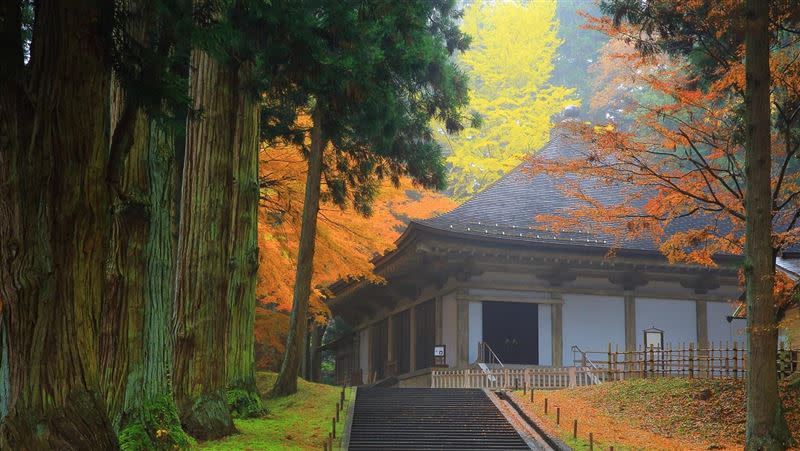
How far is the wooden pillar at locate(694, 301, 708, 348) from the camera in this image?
27.7 metres

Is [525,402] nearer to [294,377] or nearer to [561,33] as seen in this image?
[294,377]

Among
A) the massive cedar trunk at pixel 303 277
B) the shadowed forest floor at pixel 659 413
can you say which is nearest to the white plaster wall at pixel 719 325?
the shadowed forest floor at pixel 659 413

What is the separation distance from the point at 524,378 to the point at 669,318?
790 cm

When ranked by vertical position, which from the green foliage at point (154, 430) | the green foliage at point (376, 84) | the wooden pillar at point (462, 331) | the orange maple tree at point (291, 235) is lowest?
the green foliage at point (154, 430)

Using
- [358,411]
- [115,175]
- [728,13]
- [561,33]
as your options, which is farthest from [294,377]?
[561,33]

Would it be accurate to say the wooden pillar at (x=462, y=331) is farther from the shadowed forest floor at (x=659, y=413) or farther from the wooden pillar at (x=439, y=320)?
the shadowed forest floor at (x=659, y=413)

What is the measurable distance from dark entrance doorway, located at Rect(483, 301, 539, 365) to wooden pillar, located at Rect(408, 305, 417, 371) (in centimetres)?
→ 360

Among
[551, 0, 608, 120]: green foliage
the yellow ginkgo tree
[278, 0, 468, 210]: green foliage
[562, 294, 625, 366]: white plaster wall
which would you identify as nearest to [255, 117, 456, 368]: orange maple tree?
[278, 0, 468, 210]: green foliage

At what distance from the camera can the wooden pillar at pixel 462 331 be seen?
84.6 feet

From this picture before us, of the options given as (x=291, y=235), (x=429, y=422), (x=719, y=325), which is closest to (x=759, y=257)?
(x=429, y=422)

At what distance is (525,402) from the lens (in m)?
19.0

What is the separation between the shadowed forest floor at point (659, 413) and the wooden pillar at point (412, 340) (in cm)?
930

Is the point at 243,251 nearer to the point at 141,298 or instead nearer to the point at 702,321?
the point at 141,298

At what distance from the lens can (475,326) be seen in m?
26.2
